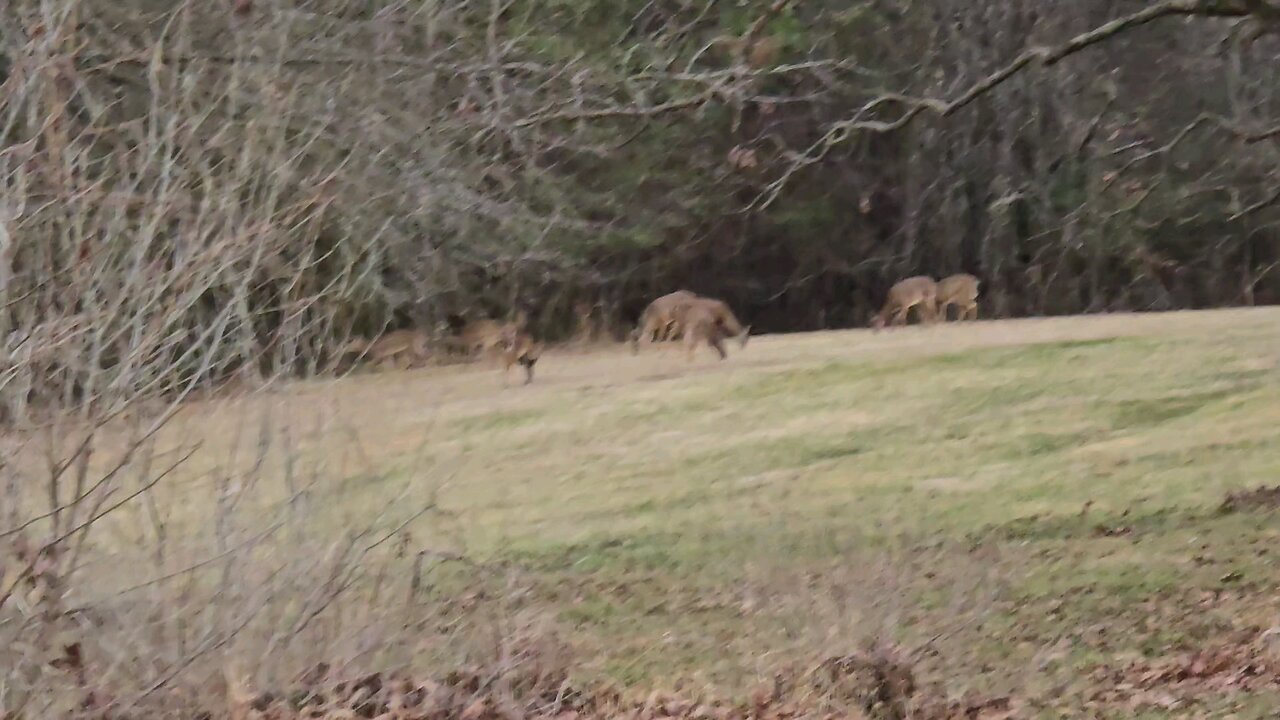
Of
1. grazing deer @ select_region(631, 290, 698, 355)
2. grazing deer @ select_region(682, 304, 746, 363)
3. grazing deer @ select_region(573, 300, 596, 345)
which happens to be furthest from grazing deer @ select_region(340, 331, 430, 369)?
grazing deer @ select_region(682, 304, 746, 363)

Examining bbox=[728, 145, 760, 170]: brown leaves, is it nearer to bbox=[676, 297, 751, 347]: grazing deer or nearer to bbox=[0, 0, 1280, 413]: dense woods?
bbox=[0, 0, 1280, 413]: dense woods

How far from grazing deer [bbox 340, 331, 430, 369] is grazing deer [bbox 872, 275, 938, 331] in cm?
217

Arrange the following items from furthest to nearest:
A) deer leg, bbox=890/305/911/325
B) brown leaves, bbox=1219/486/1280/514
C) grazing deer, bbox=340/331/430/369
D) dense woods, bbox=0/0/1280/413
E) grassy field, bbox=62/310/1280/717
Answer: deer leg, bbox=890/305/911/325
brown leaves, bbox=1219/486/1280/514
grazing deer, bbox=340/331/430/369
grassy field, bbox=62/310/1280/717
dense woods, bbox=0/0/1280/413

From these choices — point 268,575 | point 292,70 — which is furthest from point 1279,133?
point 268,575

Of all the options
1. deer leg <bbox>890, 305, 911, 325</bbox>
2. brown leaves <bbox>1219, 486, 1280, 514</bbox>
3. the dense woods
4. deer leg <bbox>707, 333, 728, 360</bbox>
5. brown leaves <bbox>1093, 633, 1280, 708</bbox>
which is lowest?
brown leaves <bbox>1093, 633, 1280, 708</bbox>

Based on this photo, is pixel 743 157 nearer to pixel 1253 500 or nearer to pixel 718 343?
pixel 718 343

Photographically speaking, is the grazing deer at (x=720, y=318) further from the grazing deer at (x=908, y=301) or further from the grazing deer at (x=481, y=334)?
the grazing deer at (x=481, y=334)

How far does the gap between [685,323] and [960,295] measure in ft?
4.52

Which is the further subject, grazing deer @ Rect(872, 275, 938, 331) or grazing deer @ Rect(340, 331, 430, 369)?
grazing deer @ Rect(872, 275, 938, 331)

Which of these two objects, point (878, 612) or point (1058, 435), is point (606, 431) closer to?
point (878, 612)

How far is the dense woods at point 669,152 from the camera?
449cm

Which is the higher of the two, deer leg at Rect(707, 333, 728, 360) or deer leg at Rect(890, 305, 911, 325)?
deer leg at Rect(890, 305, 911, 325)

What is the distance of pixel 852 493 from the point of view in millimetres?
5668

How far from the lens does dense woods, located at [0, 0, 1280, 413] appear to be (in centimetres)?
449
